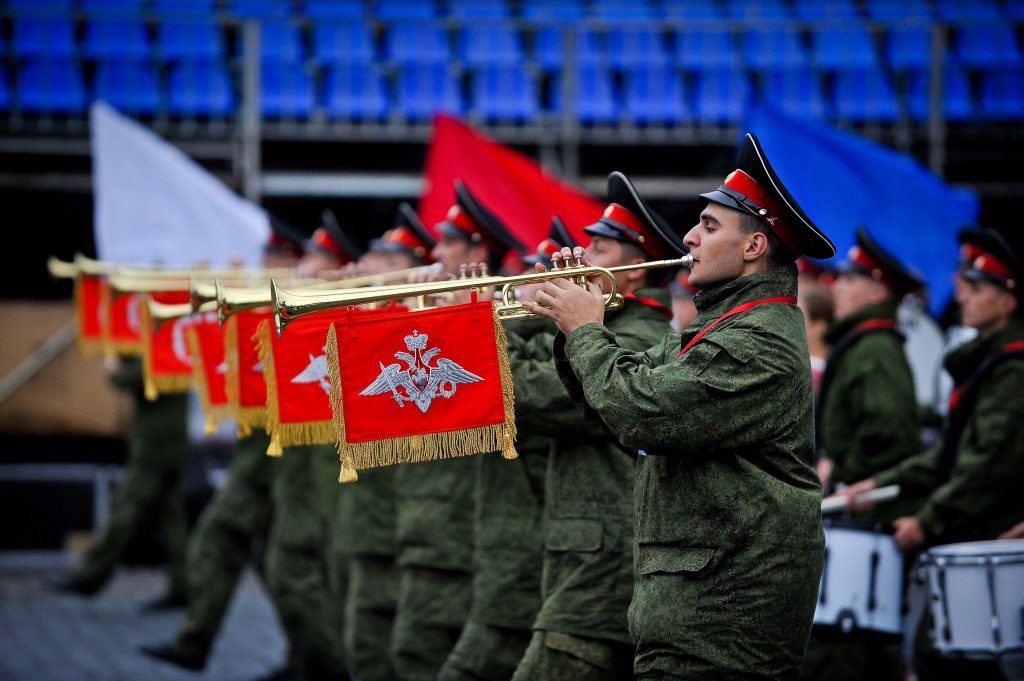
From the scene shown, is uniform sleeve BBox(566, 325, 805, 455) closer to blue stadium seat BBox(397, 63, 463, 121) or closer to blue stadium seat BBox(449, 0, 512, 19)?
blue stadium seat BBox(397, 63, 463, 121)

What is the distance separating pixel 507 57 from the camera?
14.6 m

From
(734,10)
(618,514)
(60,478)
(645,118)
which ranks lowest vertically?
(618,514)

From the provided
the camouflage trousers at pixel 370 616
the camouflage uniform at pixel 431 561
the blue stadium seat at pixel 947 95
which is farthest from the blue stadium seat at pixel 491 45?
the camouflage uniform at pixel 431 561

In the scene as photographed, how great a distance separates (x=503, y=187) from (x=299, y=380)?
4.33 metres

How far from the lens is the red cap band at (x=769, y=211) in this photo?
402 centimetres

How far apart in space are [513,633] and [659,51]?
33.7 ft

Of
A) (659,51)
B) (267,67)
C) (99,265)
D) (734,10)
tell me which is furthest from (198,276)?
(734,10)

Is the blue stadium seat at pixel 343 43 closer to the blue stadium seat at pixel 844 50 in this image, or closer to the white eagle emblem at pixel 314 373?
the blue stadium seat at pixel 844 50

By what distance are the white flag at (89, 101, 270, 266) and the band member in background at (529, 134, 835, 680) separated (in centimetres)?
655

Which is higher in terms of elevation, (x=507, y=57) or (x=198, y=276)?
(x=507, y=57)

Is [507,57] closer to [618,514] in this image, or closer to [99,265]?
[99,265]

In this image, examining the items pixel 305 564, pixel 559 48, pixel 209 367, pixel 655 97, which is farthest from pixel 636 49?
pixel 209 367

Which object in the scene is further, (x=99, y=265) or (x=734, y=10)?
(x=734, y=10)

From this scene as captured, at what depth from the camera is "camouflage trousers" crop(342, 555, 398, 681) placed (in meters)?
6.76
